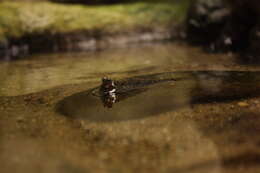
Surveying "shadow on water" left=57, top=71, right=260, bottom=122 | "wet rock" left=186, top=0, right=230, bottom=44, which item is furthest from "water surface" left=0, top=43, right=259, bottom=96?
"wet rock" left=186, top=0, right=230, bottom=44

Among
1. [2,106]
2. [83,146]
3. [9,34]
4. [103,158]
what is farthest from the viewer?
[9,34]

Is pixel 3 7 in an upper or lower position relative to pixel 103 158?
upper

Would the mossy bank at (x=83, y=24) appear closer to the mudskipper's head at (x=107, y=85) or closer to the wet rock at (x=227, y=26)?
the wet rock at (x=227, y=26)

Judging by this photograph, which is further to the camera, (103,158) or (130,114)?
(130,114)

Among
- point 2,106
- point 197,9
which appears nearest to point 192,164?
point 2,106

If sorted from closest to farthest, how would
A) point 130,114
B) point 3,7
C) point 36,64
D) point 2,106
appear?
1. point 130,114
2. point 2,106
3. point 36,64
4. point 3,7

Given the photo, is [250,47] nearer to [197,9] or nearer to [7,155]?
[197,9]

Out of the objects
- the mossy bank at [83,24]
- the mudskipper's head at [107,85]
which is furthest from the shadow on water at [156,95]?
Result: the mossy bank at [83,24]
